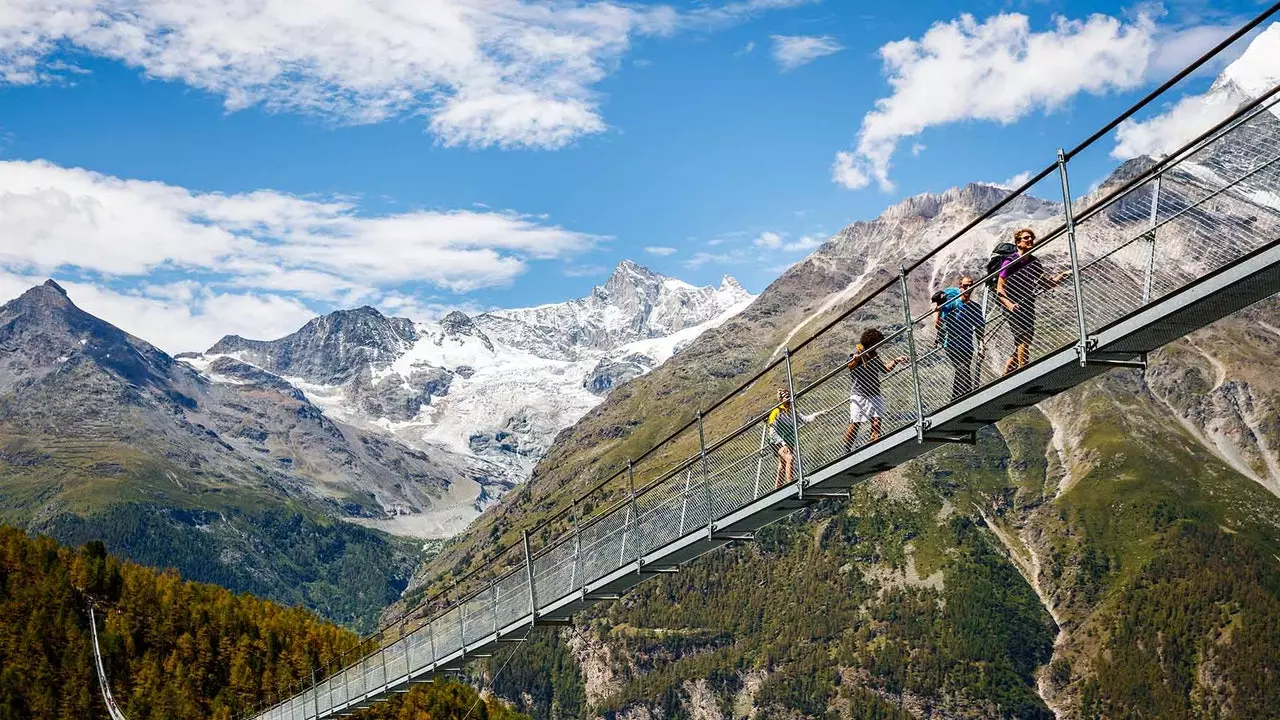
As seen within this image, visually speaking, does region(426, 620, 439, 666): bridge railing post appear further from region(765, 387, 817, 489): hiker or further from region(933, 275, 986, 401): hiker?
region(933, 275, 986, 401): hiker

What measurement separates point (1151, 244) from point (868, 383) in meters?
7.21

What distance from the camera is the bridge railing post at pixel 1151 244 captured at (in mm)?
16503

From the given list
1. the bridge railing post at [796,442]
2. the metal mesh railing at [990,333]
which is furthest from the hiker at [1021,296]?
the bridge railing post at [796,442]

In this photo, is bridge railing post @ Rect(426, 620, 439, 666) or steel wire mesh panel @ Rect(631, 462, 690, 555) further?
bridge railing post @ Rect(426, 620, 439, 666)

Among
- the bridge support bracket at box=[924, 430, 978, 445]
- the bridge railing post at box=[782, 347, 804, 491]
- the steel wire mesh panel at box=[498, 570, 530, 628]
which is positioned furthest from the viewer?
the steel wire mesh panel at box=[498, 570, 530, 628]

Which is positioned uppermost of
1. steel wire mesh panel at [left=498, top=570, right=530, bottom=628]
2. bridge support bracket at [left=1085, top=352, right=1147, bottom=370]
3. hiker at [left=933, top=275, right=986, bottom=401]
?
hiker at [left=933, top=275, right=986, bottom=401]

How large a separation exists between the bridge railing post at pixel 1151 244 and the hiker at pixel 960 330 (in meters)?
3.40

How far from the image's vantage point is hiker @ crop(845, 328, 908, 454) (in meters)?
22.8

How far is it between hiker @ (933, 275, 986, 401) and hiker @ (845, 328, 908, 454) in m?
1.88

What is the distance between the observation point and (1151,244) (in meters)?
16.9

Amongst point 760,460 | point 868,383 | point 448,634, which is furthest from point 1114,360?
point 448,634

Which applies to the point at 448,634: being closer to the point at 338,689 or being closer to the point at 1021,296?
the point at 338,689

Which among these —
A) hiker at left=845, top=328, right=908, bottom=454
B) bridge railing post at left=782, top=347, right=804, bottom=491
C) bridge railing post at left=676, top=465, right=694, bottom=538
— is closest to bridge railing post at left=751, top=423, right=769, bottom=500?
bridge railing post at left=782, top=347, right=804, bottom=491

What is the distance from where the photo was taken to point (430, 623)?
3959 centimetres
